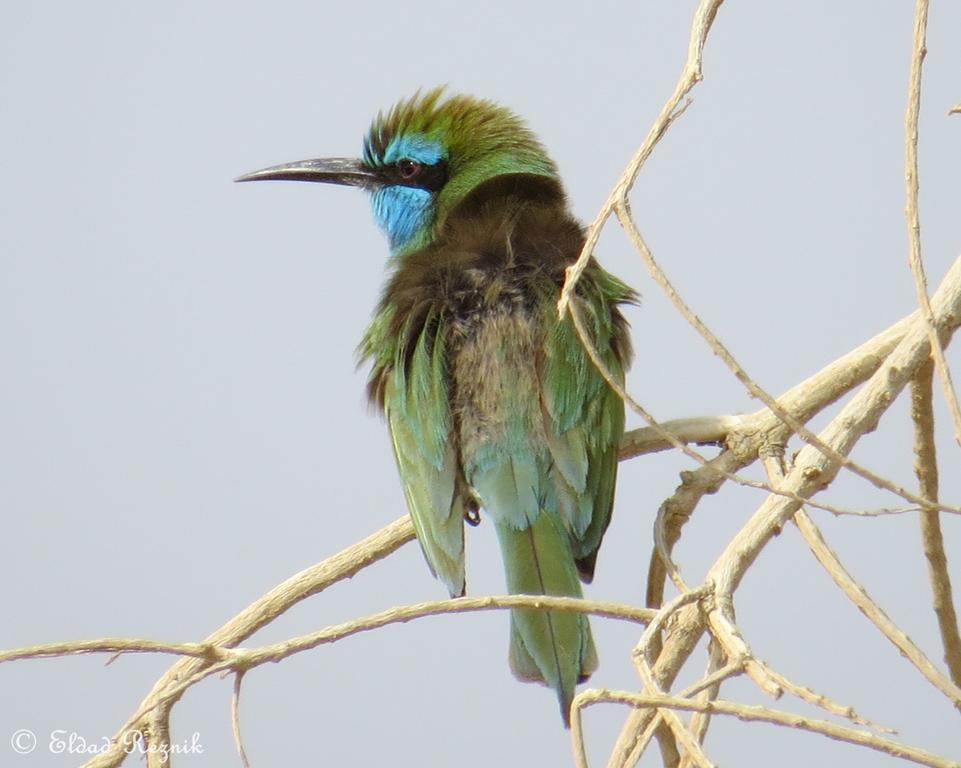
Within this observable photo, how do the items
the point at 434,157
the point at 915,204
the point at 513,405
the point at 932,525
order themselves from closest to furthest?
the point at 915,204 < the point at 932,525 < the point at 513,405 < the point at 434,157

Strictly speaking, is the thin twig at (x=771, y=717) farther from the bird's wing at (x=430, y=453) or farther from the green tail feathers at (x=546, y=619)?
the bird's wing at (x=430, y=453)

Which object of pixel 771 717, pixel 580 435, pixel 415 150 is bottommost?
pixel 771 717

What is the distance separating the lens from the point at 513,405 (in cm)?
253

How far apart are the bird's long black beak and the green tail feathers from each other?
134 centimetres

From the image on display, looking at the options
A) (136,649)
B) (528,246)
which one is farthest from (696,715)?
(528,246)

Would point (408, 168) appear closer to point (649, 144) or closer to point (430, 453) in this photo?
point (430, 453)

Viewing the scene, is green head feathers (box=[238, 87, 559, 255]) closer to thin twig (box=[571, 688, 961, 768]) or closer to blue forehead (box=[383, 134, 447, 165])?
blue forehead (box=[383, 134, 447, 165])

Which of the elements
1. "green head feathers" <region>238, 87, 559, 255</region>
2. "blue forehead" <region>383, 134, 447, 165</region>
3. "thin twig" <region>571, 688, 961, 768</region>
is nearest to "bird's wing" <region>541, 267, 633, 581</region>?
"green head feathers" <region>238, 87, 559, 255</region>

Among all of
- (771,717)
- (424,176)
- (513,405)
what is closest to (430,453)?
(513,405)

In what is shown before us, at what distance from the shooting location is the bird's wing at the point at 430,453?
255cm

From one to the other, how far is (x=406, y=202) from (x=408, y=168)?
0.09m

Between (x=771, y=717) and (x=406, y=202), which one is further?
(x=406, y=202)

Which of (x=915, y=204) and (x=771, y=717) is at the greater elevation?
(x=915, y=204)

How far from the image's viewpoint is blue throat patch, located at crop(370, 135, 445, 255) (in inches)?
131
